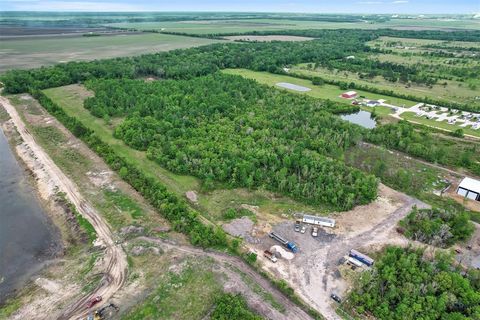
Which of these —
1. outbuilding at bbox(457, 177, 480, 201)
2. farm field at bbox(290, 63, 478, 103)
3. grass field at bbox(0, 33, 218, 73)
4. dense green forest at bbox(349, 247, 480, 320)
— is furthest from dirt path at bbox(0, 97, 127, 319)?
farm field at bbox(290, 63, 478, 103)

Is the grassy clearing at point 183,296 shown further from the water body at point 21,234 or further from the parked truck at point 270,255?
the water body at point 21,234

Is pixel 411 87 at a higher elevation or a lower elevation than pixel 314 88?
higher

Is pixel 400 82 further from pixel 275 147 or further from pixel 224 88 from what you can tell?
pixel 275 147

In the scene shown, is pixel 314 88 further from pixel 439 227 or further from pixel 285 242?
pixel 285 242

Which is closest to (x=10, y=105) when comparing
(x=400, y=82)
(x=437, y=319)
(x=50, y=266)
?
(x=50, y=266)

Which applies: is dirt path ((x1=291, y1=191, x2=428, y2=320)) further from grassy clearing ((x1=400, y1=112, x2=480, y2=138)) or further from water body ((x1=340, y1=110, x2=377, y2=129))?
grassy clearing ((x1=400, y1=112, x2=480, y2=138))

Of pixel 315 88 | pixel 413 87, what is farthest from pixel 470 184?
pixel 413 87

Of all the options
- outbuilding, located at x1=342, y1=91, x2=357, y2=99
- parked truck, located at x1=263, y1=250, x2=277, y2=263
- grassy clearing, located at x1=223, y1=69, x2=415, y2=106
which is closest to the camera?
parked truck, located at x1=263, y1=250, x2=277, y2=263
